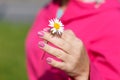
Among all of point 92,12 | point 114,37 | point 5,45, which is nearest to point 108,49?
point 114,37

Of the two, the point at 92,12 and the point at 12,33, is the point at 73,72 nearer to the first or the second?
the point at 92,12

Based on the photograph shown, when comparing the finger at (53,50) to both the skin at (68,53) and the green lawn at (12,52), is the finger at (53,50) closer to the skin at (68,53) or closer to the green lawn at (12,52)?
the skin at (68,53)

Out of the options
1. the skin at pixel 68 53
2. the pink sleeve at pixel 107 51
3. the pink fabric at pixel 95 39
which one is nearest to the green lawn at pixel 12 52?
the pink fabric at pixel 95 39

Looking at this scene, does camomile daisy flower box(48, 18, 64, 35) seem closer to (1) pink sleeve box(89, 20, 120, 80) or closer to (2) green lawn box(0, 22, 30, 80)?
(1) pink sleeve box(89, 20, 120, 80)

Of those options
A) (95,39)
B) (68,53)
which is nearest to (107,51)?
(95,39)

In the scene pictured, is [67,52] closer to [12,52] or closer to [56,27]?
[56,27]
